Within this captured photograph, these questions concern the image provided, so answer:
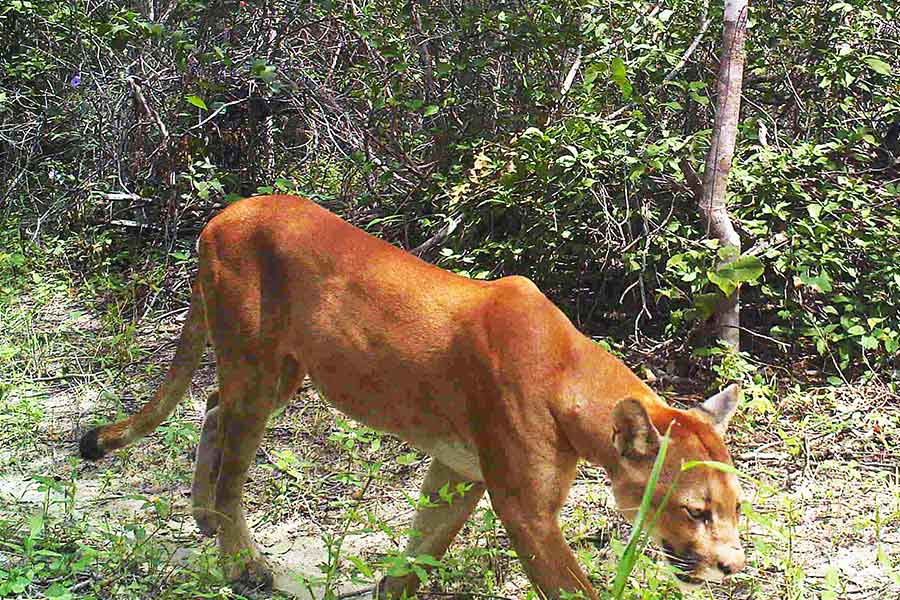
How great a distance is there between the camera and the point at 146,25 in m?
6.04

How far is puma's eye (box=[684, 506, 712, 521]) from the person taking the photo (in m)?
3.38

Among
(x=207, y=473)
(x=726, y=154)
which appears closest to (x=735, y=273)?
(x=726, y=154)

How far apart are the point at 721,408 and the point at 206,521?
2.21 m

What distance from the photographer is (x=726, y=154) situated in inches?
224

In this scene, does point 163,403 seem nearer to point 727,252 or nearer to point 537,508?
point 537,508

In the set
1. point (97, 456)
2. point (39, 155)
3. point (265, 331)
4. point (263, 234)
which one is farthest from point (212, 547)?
point (39, 155)

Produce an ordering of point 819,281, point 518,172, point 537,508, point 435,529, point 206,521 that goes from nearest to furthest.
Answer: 1. point 537,508
2. point 435,529
3. point 206,521
4. point 819,281
5. point 518,172

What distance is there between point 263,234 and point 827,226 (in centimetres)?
305

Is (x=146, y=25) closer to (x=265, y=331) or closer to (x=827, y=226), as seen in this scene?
(x=265, y=331)

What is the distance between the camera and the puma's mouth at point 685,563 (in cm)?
338

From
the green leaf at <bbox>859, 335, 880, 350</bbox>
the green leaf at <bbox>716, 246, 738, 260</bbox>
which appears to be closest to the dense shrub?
the green leaf at <bbox>859, 335, 880, 350</bbox>

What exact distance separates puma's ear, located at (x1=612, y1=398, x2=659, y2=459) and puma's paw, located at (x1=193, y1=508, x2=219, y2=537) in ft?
6.26

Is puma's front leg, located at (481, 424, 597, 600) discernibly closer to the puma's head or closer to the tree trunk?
the puma's head

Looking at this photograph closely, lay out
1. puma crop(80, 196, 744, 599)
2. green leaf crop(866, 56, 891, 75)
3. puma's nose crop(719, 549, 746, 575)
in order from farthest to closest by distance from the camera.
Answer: green leaf crop(866, 56, 891, 75) < puma crop(80, 196, 744, 599) < puma's nose crop(719, 549, 746, 575)
